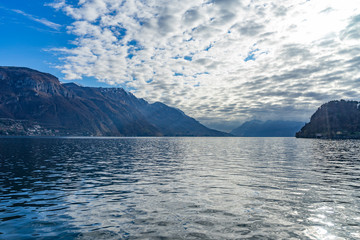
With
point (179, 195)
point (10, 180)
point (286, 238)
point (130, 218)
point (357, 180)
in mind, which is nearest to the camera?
point (286, 238)

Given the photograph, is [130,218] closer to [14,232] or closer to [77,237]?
[77,237]

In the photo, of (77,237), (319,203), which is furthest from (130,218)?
(319,203)

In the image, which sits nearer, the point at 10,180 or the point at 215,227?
the point at 215,227

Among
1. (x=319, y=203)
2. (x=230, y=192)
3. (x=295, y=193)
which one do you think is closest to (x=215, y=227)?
(x=230, y=192)

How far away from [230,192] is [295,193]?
7.15m

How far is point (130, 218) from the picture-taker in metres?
16.2

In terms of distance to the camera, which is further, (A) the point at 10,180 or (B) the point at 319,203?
(A) the point at 10,180

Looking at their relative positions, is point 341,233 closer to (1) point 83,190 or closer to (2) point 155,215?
(2) point 155,215

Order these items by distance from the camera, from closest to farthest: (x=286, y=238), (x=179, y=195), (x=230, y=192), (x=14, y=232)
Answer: (x=286, y=238), (x=14, y=232), (x=179, y=195), (x=230, y=192)

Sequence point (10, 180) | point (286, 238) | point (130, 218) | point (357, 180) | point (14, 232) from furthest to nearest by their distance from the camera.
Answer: point (357, 180) < point (10, 180) < point (130, 218) < point (14, 232) < point (286, 238)

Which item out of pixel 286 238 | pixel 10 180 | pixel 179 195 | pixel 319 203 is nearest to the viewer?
pixel 286 238

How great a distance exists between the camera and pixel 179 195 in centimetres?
2306

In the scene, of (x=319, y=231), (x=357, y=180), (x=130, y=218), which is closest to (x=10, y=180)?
(x=130, y=218)

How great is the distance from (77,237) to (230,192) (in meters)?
16.7
